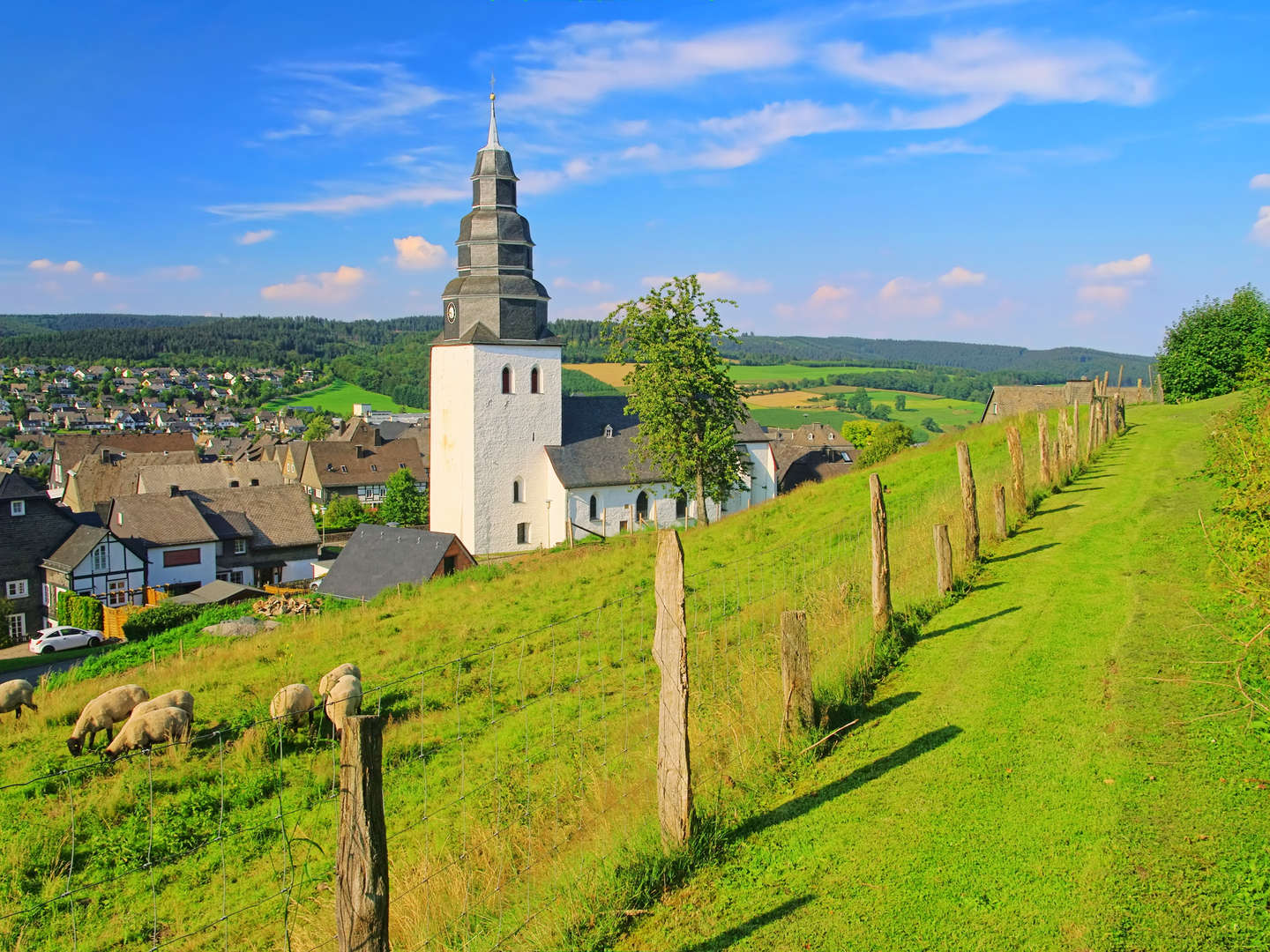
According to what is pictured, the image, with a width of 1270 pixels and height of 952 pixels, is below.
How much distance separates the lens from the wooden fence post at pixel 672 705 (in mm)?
5527

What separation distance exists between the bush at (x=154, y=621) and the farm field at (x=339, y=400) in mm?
130941

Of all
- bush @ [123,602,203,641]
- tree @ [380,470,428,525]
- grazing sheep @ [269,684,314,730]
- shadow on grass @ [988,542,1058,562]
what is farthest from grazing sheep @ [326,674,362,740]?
tree @ [380,470,428,525]

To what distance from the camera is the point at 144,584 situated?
4769 centimetres

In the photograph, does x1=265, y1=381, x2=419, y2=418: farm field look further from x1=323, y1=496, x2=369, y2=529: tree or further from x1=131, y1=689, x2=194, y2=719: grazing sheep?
x1=131, y1=689, x2=194, y2=719: grazing sheep

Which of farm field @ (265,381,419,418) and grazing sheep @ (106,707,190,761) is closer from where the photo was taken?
grazing sheep @ (106,707,190,761)

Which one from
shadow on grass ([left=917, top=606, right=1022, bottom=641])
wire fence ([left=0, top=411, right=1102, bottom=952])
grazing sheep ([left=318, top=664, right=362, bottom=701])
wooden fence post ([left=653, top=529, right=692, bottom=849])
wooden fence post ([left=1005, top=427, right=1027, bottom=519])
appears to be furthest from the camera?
wooden fence post ([left=1005, top=427, right=1027, bottom=519])

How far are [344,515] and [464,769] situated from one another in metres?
63.8

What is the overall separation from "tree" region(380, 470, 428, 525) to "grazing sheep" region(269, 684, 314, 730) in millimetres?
49139

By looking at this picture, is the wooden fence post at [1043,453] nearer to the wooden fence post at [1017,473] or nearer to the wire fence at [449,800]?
the wooden fence post at [1017,473]

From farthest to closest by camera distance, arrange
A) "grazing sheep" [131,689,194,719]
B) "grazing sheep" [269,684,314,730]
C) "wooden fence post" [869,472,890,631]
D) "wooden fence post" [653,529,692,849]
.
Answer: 1. "grazing sheep" [269,684,314,730]
2. "grazing sheep" [131,689,194,719]
3. "wooden fence post" [869,472,890,631]
4. "wooden fence post" [653,529,692,849]

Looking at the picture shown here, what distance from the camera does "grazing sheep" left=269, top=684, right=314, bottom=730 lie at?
1220 centimetres

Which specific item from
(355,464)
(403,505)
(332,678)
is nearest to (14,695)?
(332,678)

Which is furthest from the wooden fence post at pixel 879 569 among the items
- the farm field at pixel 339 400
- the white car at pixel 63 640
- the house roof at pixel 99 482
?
the farm field at pixel 339 400

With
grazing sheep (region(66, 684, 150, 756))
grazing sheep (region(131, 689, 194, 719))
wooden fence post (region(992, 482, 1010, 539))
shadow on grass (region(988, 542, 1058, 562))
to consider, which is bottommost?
grazing sheep (region(66, 684, 150, 756))
